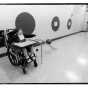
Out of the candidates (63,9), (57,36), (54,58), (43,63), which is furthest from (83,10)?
(43,63)

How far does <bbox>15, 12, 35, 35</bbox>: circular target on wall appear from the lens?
10.9 ft

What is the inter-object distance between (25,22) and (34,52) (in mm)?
1254

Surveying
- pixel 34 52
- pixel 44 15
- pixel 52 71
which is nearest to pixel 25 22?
pixel 44 15

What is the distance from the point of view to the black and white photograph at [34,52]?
85.2 inches

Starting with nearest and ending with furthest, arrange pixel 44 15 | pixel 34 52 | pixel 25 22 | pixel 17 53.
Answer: pixel 17 53 < pixel 34 52 < pixel 25 22 < pixel 44 15

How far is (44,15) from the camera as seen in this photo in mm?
4051

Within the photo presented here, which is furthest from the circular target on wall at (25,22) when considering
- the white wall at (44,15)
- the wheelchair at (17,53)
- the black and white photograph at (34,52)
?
the wheelchair at (17,53)

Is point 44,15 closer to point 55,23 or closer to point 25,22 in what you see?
point 55,23

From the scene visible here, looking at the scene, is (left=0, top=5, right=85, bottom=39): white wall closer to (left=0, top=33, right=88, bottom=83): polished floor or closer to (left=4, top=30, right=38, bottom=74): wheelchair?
(left=4, top=30, right=38, bottom=74): wheelchair

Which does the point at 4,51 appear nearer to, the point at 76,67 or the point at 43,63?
the point at 43,63

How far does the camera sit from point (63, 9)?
16.0ft

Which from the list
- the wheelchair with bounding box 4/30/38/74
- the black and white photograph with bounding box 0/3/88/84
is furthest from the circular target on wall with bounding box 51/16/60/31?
the wheelchair with bounding box 4/30/38/74

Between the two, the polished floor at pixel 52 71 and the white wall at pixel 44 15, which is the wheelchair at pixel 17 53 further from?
the white wall at pixel 44 15

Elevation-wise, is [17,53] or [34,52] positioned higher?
[17,53]
